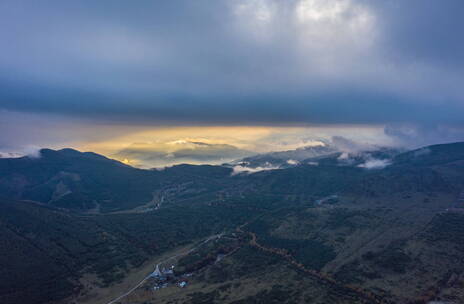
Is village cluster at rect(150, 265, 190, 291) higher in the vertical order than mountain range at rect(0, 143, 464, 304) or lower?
lower

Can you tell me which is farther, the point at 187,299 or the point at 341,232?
the point at 341,232

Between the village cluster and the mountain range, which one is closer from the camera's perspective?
the mountain range

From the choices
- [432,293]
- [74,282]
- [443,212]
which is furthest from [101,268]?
[443,212]

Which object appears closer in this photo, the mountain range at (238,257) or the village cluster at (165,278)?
the mountain range at (238,257)

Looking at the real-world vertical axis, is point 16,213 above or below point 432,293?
above

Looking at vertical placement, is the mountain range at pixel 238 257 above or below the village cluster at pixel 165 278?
above

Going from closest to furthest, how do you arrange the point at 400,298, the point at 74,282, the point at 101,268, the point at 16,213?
the point at 400,298 < the point at 74,282 < the point at 101,268 < the point at 16,213

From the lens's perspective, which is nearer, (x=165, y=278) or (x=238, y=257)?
(x=165, y=278)

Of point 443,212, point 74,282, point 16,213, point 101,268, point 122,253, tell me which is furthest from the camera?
point 443,212

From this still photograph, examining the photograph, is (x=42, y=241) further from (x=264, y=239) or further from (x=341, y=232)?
(x=341, y=232)

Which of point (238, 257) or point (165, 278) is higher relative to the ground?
point (238, 257)
